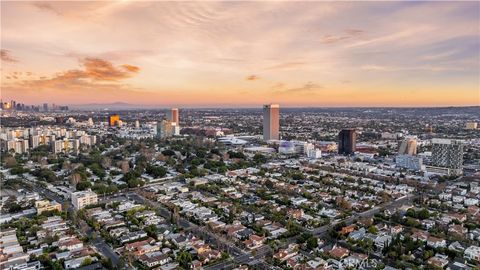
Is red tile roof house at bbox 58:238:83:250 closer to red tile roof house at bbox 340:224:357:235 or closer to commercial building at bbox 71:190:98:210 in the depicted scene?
commercial building at bbox 71:190:98:210

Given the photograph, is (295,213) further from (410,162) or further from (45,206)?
(410,162)

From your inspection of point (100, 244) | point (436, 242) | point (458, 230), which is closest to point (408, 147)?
point (458, 230)

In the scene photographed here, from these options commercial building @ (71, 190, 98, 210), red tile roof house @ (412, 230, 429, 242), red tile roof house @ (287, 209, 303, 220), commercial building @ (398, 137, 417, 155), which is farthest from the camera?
commercial building @ (398, 137, 417, 155)

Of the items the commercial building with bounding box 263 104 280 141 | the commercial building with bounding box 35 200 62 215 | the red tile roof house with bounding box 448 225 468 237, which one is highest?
the commercial building with bounding box 263 104 280 141

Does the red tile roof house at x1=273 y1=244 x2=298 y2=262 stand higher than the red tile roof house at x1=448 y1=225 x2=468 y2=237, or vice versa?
the red tile roof house at x1=448 y1=225 x2=468 y2=237

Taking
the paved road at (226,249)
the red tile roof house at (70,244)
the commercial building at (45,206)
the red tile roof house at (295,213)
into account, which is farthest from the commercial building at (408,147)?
the red tile roof house at (70,244)

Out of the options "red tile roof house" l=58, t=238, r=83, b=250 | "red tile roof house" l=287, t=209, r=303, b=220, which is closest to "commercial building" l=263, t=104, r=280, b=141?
"red tile roof house" l=287, t=209, r=303, b=220
